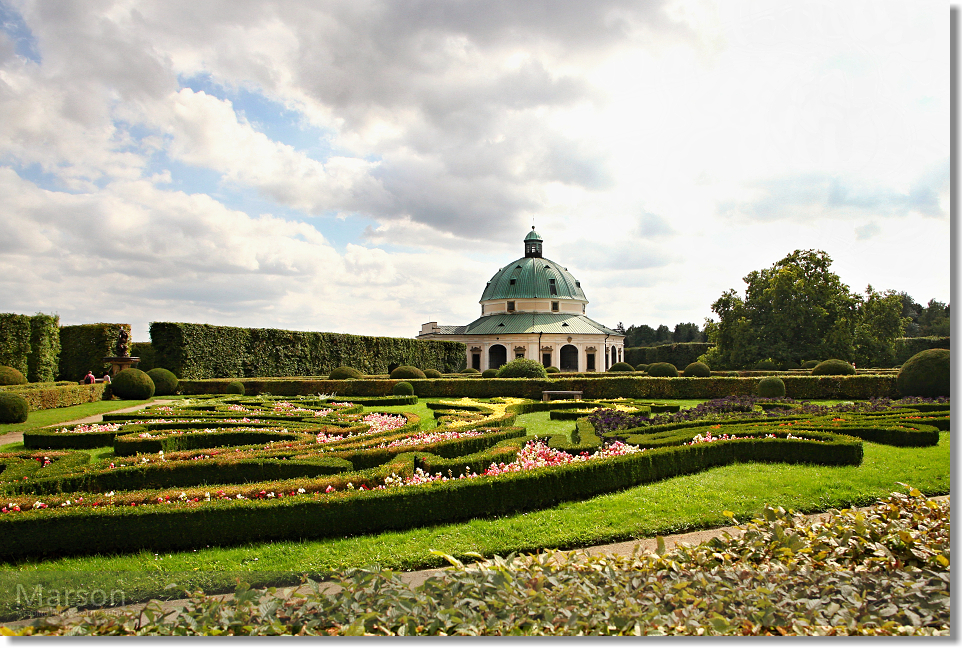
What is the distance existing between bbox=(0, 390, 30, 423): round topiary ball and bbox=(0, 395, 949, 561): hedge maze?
12.2ft

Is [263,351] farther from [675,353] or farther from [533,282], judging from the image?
[675,353]

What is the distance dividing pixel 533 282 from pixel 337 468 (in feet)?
165

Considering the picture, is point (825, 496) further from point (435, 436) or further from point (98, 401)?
point (98, 401)

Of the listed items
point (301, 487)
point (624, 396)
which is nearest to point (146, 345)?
point (624, 396)

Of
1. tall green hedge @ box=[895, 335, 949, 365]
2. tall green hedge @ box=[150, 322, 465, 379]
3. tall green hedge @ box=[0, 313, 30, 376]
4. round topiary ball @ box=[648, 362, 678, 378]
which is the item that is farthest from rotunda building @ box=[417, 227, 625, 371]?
tall green hedge @ box=[0, 313, 30, 376]

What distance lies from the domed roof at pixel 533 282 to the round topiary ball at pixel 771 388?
37141 mm

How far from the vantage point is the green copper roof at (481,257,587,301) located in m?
55.2

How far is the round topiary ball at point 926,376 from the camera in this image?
45.7 ft

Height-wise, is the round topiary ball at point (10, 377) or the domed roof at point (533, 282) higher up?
the domed roof at point (533, 282)

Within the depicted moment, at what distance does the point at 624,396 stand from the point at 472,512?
1582 cm

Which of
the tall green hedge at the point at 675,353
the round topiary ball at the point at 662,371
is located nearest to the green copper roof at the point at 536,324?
the tall green hedge at the point at 675,353

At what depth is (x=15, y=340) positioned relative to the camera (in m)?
21.7

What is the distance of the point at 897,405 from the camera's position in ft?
38.6

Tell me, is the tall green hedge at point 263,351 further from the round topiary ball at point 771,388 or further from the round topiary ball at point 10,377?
the round topiary ball at point 771,388
